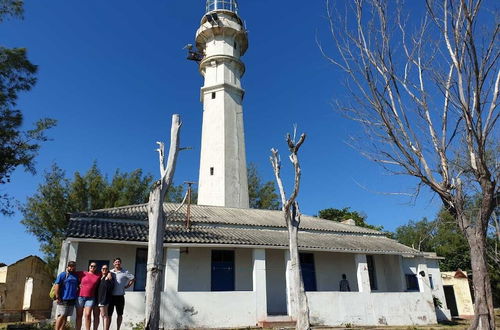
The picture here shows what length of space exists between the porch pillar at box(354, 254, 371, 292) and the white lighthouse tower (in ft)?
25.8

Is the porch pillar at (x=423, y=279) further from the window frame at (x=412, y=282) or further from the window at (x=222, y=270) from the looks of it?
the window at (x=222, y=270)

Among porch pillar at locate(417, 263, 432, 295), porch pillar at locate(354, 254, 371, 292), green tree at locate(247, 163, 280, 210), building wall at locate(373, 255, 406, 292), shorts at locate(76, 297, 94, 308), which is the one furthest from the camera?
green tree at locate(247, 163, 280, 210)

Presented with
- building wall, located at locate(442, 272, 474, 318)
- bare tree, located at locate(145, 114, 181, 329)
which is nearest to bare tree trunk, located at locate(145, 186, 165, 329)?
bare tree, located at locate(145, 114, 181, 329)

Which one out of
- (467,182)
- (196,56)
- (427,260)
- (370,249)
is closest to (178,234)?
(370,249)

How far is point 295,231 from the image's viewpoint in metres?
11.0

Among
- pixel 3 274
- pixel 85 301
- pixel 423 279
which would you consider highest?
pixel 3 274

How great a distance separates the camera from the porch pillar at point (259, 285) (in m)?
12.6

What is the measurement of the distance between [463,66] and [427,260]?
13122 millimetres

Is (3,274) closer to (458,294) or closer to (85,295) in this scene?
(85,295)

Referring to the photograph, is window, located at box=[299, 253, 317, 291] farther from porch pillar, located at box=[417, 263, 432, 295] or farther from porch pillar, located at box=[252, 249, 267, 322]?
porch pillar, located at box=[417, 263, 432, 295]

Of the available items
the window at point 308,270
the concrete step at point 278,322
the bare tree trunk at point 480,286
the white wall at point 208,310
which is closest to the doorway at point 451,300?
the window at point 308,270

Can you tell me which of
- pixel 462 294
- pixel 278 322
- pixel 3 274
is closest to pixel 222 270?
pixel 278 322

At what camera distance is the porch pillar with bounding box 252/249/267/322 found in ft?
41.4

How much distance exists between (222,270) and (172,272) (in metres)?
2.82
